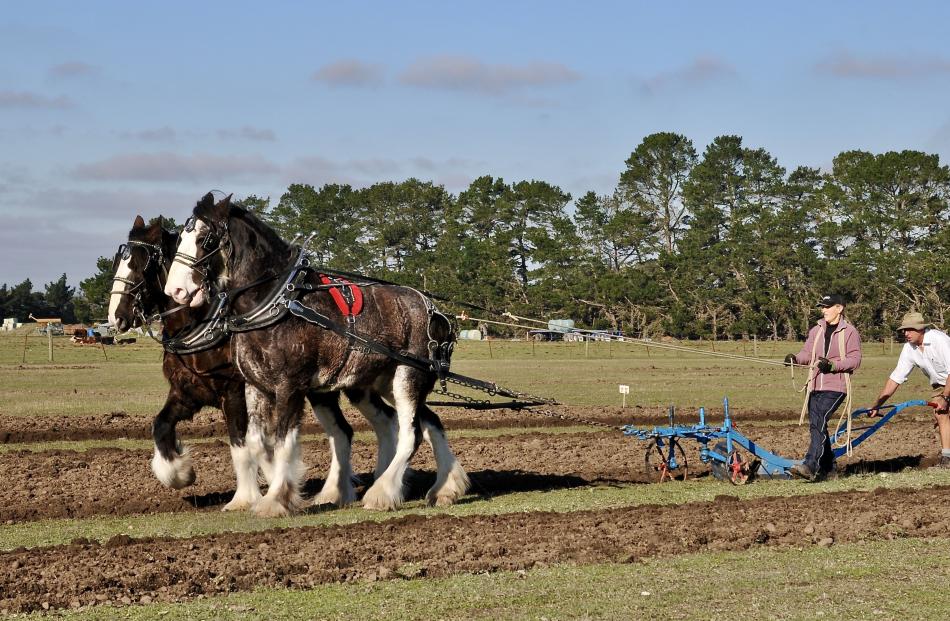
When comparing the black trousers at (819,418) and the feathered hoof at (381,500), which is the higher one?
the black trousers at (819,418)

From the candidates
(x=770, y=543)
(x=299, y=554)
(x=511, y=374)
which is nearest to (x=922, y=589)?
(x=770, y=543)

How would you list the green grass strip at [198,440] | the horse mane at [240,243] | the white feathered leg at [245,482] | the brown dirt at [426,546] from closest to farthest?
1. the brown dirt at [426,546]
2. the horse mane at [240,243]
3. the white feathered leg at [245,482]
4. the green grass strip at [198,440]

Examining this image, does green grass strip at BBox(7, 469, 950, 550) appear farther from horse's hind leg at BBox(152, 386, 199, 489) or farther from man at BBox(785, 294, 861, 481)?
horse's hind leg at BBox(152, 386, 199, 489)

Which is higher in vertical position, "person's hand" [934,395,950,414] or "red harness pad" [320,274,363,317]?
"red harness pad" [320,274,363,317]

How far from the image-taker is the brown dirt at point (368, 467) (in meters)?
12.5

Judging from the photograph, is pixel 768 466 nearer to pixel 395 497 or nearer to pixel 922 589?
pixel 395 497

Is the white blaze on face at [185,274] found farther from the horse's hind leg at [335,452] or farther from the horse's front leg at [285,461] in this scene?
the horse's hind leg at [335,452]

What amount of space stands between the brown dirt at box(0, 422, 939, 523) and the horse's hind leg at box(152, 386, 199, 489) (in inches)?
11.2

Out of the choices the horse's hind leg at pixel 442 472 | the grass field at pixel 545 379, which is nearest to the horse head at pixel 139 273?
the horse's hind leg at pixel 442 472

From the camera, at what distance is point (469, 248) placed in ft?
266

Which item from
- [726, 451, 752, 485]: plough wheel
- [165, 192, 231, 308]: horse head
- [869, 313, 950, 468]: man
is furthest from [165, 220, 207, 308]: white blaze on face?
[869, 313, 950, 468]: man

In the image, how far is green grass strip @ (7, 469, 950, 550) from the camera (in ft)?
35.3

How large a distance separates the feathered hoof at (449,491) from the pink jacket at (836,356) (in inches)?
→ 153

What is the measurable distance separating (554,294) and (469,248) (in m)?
7.52
